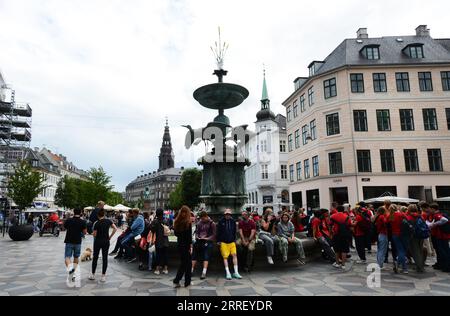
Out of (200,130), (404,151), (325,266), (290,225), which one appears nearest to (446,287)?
(325,266)

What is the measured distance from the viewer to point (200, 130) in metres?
10.5

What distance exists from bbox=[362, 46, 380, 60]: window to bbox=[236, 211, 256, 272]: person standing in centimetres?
2695

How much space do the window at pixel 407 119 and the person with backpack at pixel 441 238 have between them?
2139 centimetres

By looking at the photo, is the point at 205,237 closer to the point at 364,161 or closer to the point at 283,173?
the point at 364,161

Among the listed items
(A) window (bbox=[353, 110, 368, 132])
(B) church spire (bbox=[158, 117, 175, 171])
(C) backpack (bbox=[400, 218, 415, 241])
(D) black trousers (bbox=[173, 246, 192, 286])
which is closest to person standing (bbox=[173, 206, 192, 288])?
(D) black trousers (bbox=[173, 246, 192, 286])

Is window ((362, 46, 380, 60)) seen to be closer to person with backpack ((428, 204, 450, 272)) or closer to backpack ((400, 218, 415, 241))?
person with backpack ((428, 204, 450, 272))

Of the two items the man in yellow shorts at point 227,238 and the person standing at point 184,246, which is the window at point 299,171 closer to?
the man in yellow shorts at point 227,238

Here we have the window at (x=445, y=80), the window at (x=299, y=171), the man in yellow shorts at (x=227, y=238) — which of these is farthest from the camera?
the window at (x=299, y=171)

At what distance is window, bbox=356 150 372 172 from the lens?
2645 cm

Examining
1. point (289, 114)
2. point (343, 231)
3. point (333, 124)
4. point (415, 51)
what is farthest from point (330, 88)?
point (343, 231)

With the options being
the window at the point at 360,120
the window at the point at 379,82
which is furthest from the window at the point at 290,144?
the window at the point at 379,82

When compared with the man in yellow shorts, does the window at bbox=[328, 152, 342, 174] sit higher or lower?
higher

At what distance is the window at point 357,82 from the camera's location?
2775cm

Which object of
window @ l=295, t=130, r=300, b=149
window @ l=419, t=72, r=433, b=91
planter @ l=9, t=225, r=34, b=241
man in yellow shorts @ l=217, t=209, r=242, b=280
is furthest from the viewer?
window @ l=295, t=130, r=300, b=149
